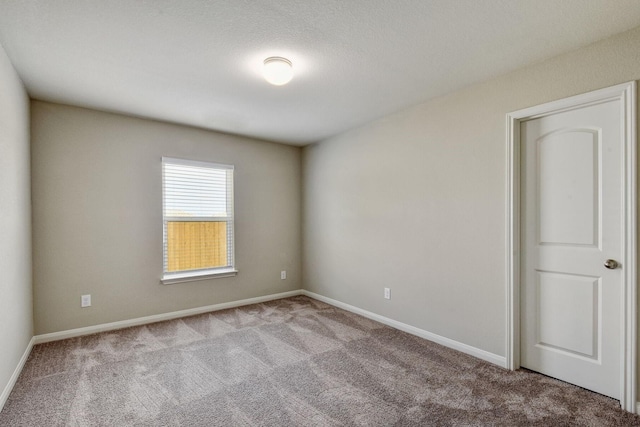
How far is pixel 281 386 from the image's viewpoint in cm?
239

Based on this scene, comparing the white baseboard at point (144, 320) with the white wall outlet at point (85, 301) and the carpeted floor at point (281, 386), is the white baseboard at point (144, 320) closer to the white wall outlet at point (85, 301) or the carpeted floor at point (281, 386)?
the carpeted floor at point (281, 386)

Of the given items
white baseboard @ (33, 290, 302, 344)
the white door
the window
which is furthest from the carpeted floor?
the window

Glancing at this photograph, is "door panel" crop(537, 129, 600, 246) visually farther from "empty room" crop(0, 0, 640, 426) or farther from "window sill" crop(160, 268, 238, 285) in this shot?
"window sill" crop(160, 268, 238, 285)

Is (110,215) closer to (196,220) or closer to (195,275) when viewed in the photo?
(196,220)

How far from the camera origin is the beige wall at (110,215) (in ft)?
10.7

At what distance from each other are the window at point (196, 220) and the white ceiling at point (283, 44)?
1062 millimetres

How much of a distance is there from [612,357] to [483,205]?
1.35 m

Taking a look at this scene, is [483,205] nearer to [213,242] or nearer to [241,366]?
[241,366]

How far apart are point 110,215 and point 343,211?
2797 mm

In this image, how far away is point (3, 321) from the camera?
220 centimetres

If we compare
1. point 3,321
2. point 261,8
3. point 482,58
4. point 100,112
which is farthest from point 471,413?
point 100,112

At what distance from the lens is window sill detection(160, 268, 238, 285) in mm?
3963

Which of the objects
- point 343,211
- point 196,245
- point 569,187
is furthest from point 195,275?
point 569,187

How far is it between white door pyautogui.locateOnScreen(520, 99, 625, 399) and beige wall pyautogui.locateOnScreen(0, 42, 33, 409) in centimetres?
390
